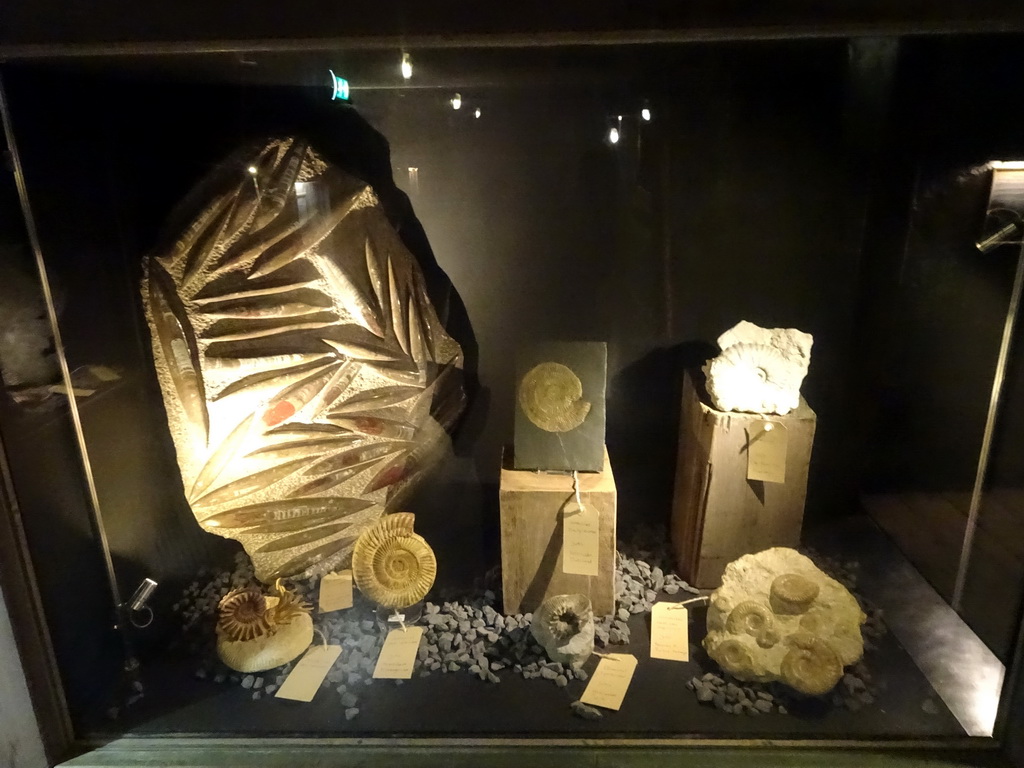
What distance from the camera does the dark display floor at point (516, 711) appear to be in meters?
1.23

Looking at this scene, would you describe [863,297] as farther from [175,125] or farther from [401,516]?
[175,125]

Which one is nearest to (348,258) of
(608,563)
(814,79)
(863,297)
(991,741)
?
(608,563)

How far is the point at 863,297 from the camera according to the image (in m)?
1.68

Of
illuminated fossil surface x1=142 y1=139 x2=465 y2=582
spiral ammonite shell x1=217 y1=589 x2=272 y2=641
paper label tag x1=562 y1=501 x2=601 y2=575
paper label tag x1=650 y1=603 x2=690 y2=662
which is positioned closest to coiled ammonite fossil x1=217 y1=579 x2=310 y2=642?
spiral ammonite shell x1=217 y1=589 x2=272 y2=641

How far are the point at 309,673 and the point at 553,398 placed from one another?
747mm

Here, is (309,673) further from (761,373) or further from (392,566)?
(761,373)

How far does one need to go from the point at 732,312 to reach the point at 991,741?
98 cm

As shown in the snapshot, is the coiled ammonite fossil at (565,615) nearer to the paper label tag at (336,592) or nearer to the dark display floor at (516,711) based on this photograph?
the dark display floor at (516,711)

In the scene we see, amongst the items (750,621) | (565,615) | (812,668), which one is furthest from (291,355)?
(812,668)

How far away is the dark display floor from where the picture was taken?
4.04ft

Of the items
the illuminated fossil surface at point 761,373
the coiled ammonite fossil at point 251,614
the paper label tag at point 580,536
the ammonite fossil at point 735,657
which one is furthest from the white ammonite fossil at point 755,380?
the coiled ammonite fossil at point 251,614

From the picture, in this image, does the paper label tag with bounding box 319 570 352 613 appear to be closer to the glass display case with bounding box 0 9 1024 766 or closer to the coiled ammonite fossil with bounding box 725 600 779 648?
the glass display case with bounding box 0 9 1024 766

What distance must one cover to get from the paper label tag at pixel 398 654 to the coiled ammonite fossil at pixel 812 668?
72 cm

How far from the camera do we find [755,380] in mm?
1484
